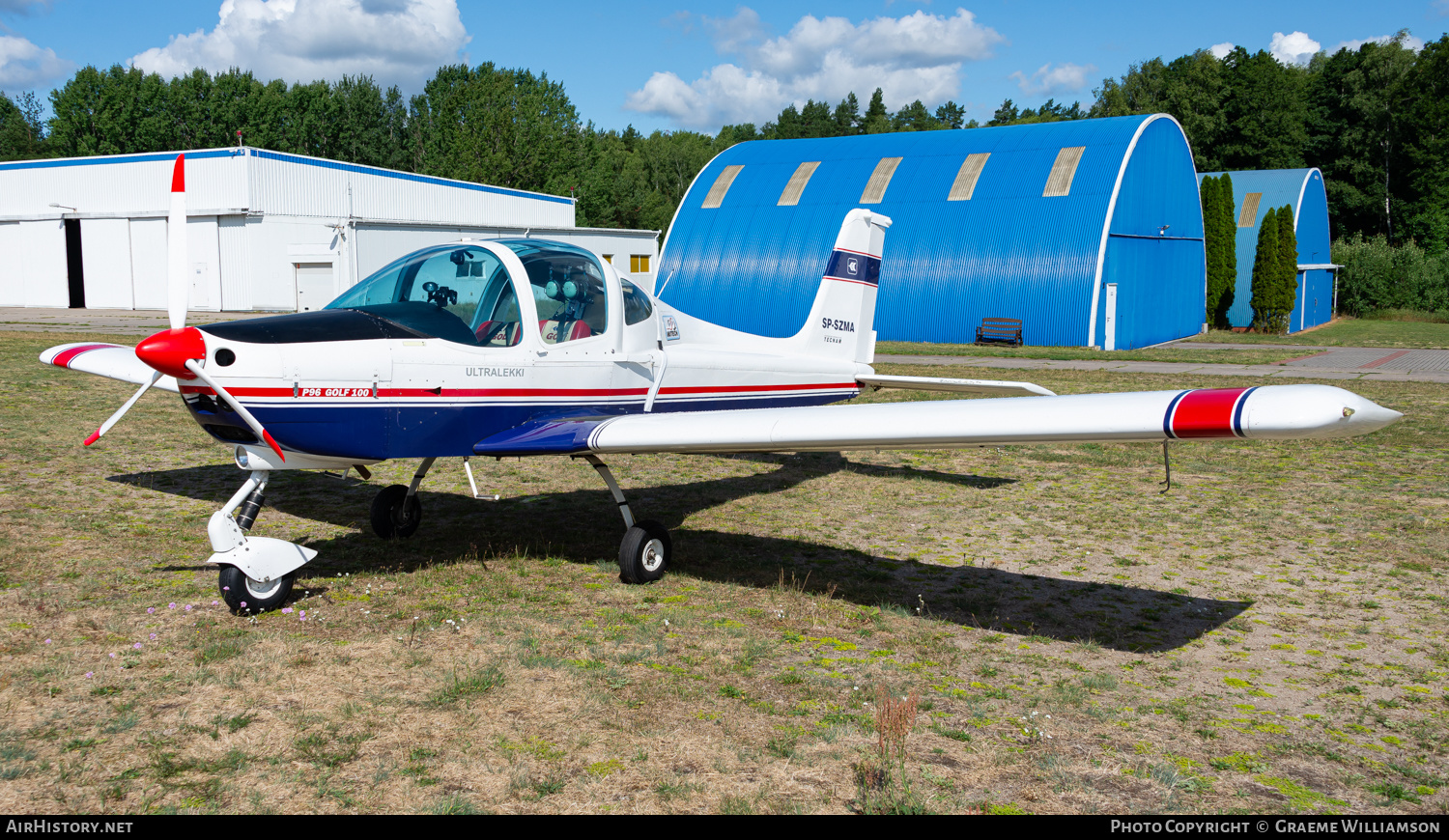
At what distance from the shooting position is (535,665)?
4.84 meters

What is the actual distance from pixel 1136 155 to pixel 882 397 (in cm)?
2070

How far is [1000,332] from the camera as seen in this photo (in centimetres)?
2869

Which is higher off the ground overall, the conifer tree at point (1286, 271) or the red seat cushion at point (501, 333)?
the conifer tree at point (1286, 271)

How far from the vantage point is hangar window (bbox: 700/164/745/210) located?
113 ft

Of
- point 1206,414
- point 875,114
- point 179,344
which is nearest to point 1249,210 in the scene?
point 1206,414

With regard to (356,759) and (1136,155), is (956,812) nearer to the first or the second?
(356,759)

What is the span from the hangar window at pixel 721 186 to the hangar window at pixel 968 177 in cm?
845

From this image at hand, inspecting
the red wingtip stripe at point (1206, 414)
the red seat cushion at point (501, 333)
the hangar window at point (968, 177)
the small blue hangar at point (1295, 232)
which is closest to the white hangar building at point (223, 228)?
the hangar window at point (968, 177)

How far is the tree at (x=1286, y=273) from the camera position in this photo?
37344 millimetres

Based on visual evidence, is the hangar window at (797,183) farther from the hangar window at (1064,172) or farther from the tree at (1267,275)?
the tree at (1267,275)

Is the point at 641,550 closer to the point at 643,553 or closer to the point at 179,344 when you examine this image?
the point at 643,553

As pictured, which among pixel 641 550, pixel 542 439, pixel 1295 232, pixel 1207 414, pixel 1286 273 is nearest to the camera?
pixel 1207 414

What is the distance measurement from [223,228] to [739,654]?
4006cm
